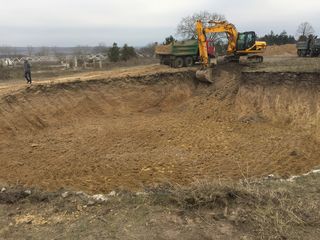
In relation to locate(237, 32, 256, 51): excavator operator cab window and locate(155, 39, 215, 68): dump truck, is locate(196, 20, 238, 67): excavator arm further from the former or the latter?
locate(155, 39, 215, 68): dump truck

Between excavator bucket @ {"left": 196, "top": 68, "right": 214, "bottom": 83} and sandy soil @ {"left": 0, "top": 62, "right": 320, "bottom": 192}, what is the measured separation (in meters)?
0.40

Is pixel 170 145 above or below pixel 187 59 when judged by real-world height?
below

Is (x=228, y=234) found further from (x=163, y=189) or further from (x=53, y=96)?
(x=53, y=96)

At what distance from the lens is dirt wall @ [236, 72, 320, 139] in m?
15.3

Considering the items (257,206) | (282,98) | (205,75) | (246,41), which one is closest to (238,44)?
(246,41)

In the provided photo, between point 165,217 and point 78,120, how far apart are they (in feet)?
37.0

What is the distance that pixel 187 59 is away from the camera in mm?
22312

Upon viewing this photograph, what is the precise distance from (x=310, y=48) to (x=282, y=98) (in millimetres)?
13324

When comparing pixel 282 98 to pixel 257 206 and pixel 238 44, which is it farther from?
pixel 257 206

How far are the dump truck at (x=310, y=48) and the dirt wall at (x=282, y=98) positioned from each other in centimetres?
1112

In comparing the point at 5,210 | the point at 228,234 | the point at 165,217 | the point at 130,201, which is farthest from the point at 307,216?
the point at 5,210

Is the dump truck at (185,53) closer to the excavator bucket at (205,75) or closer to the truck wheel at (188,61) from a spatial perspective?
the truck wheel at (188,61)

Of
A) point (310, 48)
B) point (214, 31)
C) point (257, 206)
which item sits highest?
point (214, 31)

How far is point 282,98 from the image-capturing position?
54.6 feet
